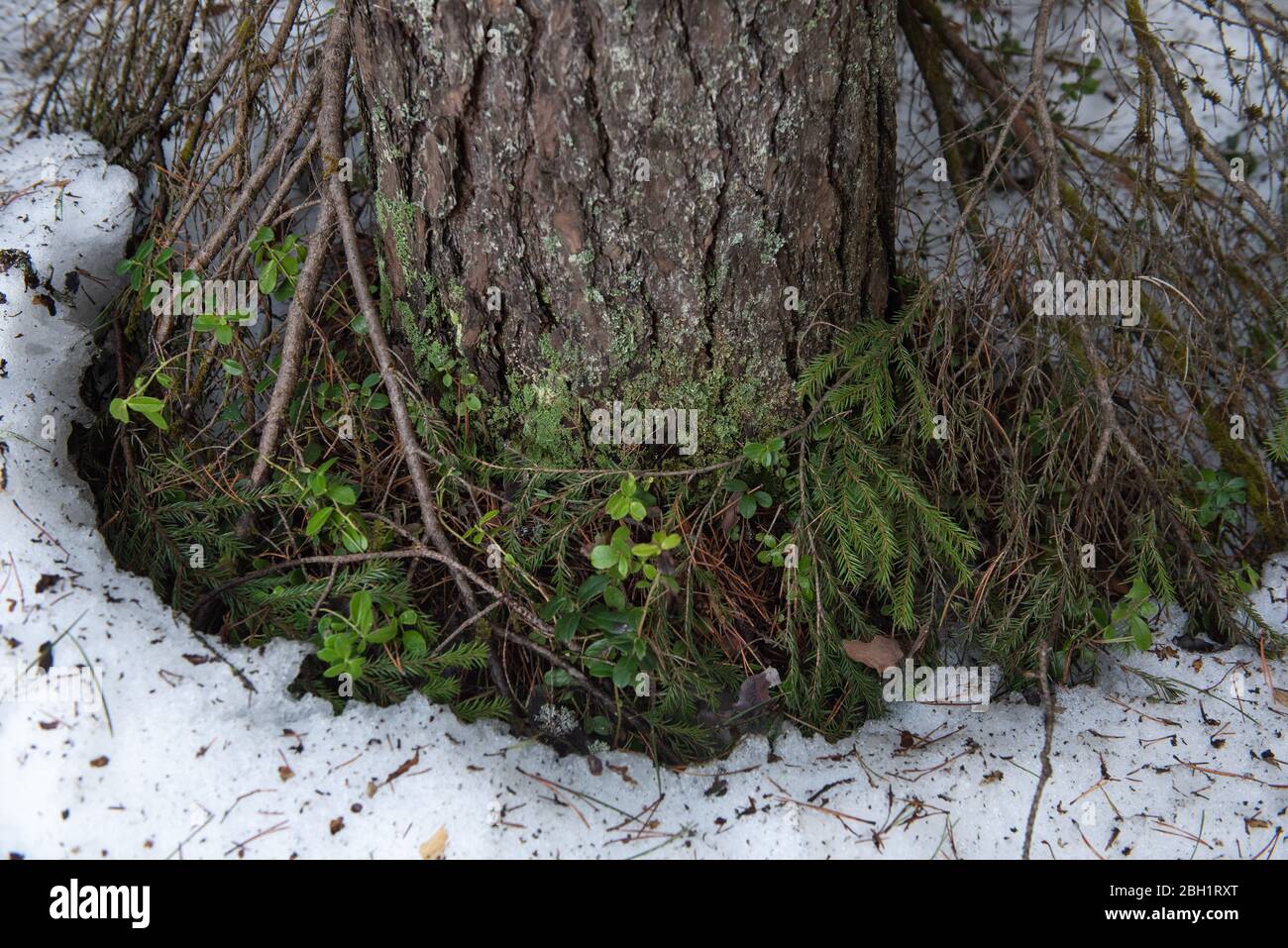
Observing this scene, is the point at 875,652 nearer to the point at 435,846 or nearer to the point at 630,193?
the point at 435,846

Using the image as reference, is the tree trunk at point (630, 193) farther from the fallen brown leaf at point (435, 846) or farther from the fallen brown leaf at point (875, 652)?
the fallen brown leaf at point (435, 846)

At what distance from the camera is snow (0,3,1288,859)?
165cm

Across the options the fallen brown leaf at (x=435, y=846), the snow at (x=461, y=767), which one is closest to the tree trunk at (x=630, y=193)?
the snow at (x=461, y=767)

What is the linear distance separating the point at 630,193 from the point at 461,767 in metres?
1.25

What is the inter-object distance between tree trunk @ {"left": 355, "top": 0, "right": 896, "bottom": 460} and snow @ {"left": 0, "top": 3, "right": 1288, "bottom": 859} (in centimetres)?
79

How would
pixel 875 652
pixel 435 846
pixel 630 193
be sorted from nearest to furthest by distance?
pixel 435 846
pixel 630 193
pixel 875 652

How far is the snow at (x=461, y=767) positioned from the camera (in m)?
1.65

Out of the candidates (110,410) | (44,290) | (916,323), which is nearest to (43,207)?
(44,290)

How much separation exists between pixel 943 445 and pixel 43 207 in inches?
99.3

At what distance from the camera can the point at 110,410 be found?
199 cm

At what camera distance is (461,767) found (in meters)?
1.79

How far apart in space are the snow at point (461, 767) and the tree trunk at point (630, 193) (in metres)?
0.79

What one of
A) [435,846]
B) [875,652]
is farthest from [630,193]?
[435,846]

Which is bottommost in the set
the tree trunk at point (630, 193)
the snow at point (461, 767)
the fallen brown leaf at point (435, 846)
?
the fallen brown leaf at point (435, 846)
